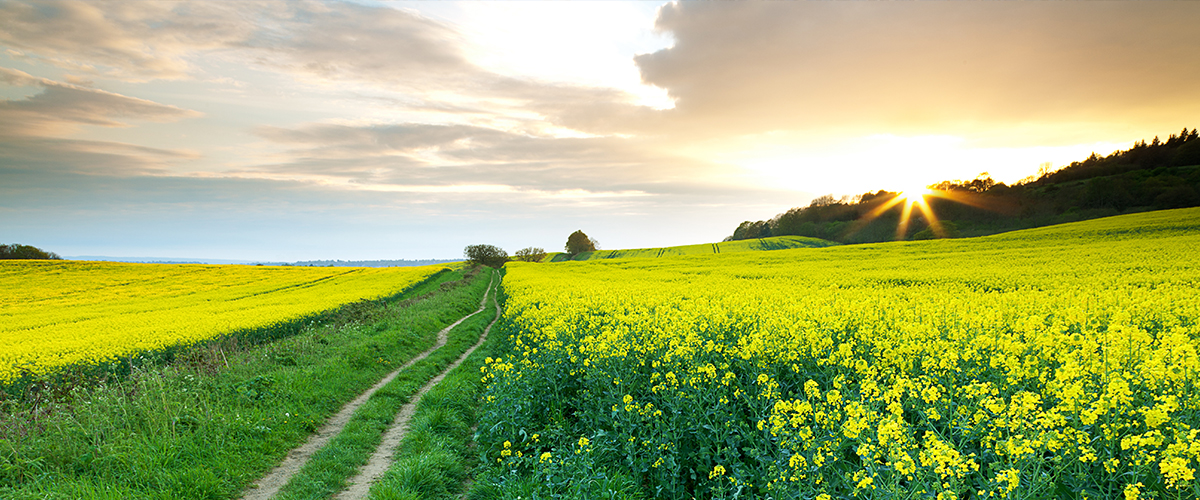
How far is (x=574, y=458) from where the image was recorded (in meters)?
6.44

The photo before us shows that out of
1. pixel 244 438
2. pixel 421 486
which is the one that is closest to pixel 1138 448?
pixel 421 486

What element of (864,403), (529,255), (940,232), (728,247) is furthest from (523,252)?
(864,403)

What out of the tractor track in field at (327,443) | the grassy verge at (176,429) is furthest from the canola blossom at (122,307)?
the tractor track in field at (327,443)

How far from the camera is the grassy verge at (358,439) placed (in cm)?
708

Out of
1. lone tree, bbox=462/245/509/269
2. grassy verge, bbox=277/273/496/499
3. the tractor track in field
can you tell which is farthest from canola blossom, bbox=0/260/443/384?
lone tree, bbox=462/245/509/269

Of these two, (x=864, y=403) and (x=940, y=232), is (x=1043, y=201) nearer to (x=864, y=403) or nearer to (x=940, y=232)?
(x=940, y=232)

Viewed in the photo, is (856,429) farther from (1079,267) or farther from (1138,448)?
(1079,267)

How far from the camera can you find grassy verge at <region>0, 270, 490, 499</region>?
6.73 meters

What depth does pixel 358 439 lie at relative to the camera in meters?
8.77

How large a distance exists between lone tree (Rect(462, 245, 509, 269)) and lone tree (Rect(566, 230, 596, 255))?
21193 mm

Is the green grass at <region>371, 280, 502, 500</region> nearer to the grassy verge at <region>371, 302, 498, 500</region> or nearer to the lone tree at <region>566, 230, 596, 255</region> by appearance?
the grassy verge at <region>371, 302, 498, 500</region>

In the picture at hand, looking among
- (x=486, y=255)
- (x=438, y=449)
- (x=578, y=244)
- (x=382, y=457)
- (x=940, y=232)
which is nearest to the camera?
(x=438, y=449)

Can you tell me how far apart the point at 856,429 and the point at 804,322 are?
4.18m

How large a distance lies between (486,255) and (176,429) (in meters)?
103
